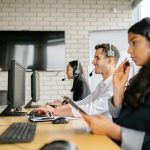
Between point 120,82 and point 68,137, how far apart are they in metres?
0.44

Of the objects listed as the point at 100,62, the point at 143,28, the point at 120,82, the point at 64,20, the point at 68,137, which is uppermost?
the point at 64,20

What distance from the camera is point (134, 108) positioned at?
1310 millimetres

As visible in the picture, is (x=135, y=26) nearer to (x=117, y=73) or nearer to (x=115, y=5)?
(x=117, y=73)

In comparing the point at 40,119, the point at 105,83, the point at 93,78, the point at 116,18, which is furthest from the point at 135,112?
the point at 116,18

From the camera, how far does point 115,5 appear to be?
16.7ft

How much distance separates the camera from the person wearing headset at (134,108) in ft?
3.96

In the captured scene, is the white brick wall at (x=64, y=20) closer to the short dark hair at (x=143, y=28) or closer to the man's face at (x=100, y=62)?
the man's face at (x=100, y=62)

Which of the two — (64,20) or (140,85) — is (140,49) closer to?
(140,85)

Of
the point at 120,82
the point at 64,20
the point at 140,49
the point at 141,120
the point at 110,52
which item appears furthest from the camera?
the point at 64,20

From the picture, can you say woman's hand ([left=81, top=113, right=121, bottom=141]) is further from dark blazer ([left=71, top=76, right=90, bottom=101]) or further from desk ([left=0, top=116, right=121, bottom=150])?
dark blazer ([left=71, top=76, right=90, bottom=101])

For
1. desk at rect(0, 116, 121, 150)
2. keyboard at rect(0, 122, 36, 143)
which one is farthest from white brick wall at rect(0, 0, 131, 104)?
keyboard at rect(0, 122, 36, 143)

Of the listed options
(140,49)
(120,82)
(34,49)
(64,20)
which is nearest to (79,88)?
(34,49)

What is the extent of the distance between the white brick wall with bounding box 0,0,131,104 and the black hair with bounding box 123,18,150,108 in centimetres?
342

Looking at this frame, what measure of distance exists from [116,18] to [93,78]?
1075mm
